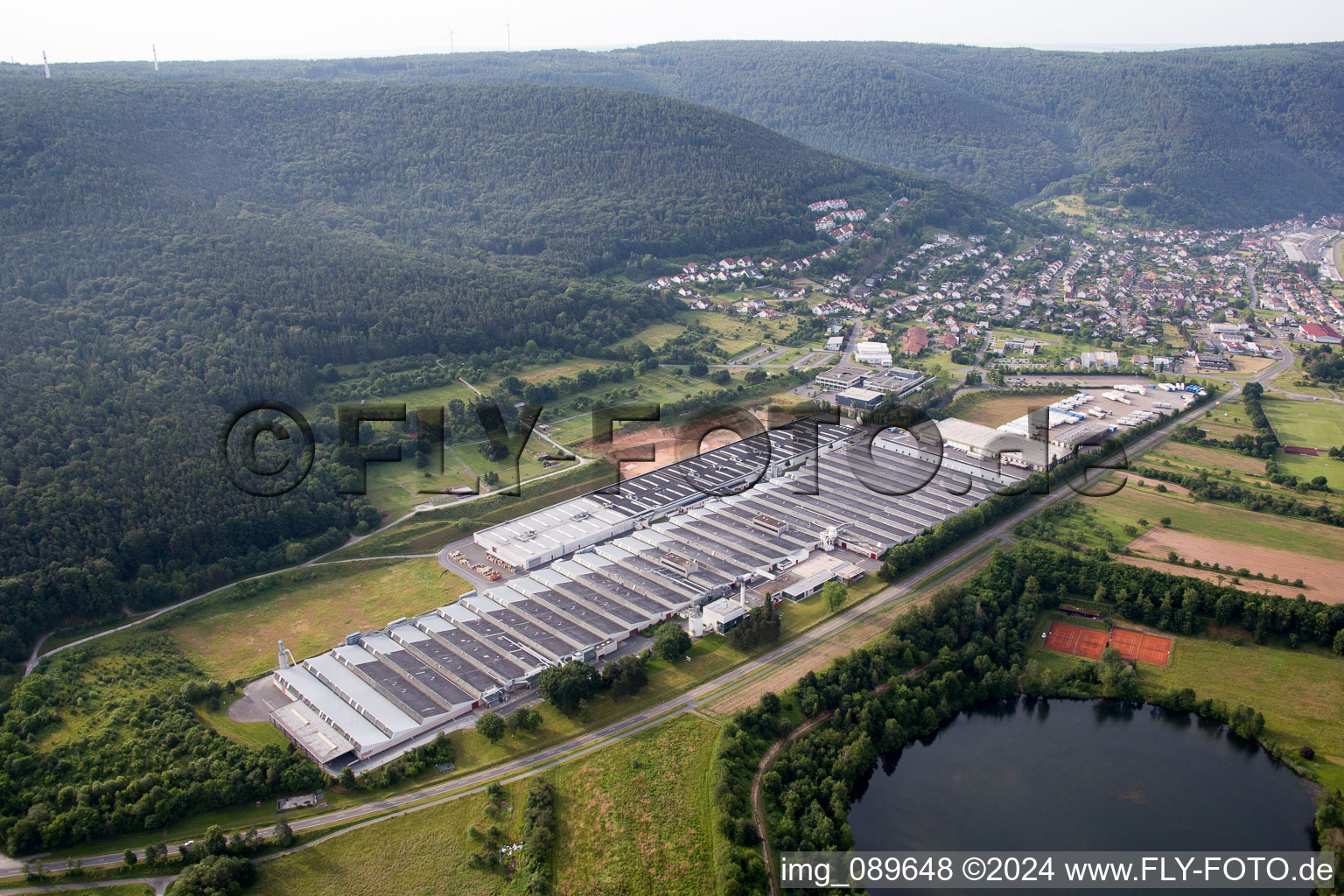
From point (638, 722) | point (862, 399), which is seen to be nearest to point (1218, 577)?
point (862, 399)

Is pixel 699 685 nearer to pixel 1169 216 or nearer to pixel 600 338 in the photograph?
pixel 600 338

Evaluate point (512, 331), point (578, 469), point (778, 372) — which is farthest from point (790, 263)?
point (578, 469)

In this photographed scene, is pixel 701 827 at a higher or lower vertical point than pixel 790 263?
lower

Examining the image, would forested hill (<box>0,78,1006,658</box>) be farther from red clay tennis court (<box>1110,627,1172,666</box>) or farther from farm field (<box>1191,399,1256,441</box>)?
farm field (<box>1191,399,1256,441</box>)

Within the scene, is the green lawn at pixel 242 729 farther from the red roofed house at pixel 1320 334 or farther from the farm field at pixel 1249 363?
the red roofed house at pixel 1320 334

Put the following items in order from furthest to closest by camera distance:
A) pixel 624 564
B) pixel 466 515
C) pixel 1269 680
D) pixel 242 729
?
pixel 466 515
pixel 624 564
pixel 1269 680
pixel 242 729

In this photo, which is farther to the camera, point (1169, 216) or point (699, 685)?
point (1169, 216)

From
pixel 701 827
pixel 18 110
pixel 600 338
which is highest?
pixel 18 110

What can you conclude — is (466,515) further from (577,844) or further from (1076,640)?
(1076,640)
